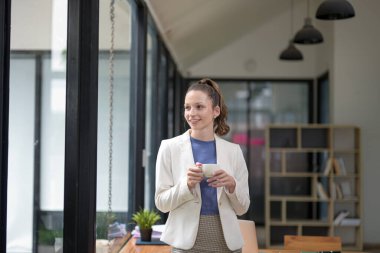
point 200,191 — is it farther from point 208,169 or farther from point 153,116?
point 153,116

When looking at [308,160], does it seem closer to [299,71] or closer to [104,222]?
[299,71]

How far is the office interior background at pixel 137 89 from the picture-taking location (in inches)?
97.8

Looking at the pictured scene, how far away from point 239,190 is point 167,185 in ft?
0.84

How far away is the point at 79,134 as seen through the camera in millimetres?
2467

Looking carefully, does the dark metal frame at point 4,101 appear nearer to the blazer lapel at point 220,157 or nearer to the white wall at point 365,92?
the blazer lapel at point 220,157

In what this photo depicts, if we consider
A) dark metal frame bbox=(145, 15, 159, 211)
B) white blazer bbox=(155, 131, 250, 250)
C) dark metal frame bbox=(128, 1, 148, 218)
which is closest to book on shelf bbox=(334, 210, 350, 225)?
dark metal frame bbox=(145, 15, 159, 211)

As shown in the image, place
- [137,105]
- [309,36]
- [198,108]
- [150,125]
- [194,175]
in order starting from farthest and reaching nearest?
[309,36] < [150,125] < [137,105] < [198,108] < [194,175]

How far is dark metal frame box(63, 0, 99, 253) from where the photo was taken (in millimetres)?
2453

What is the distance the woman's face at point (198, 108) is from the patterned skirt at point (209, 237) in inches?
13.1

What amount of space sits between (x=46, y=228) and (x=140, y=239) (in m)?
0.61

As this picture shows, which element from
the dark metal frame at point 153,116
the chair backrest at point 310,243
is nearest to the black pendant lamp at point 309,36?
the dark metal frame at point 153,116

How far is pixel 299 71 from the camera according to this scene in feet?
34.1

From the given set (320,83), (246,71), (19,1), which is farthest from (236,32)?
(19,1)

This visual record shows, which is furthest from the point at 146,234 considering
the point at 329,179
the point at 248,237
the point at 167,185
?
the point at 329,179
